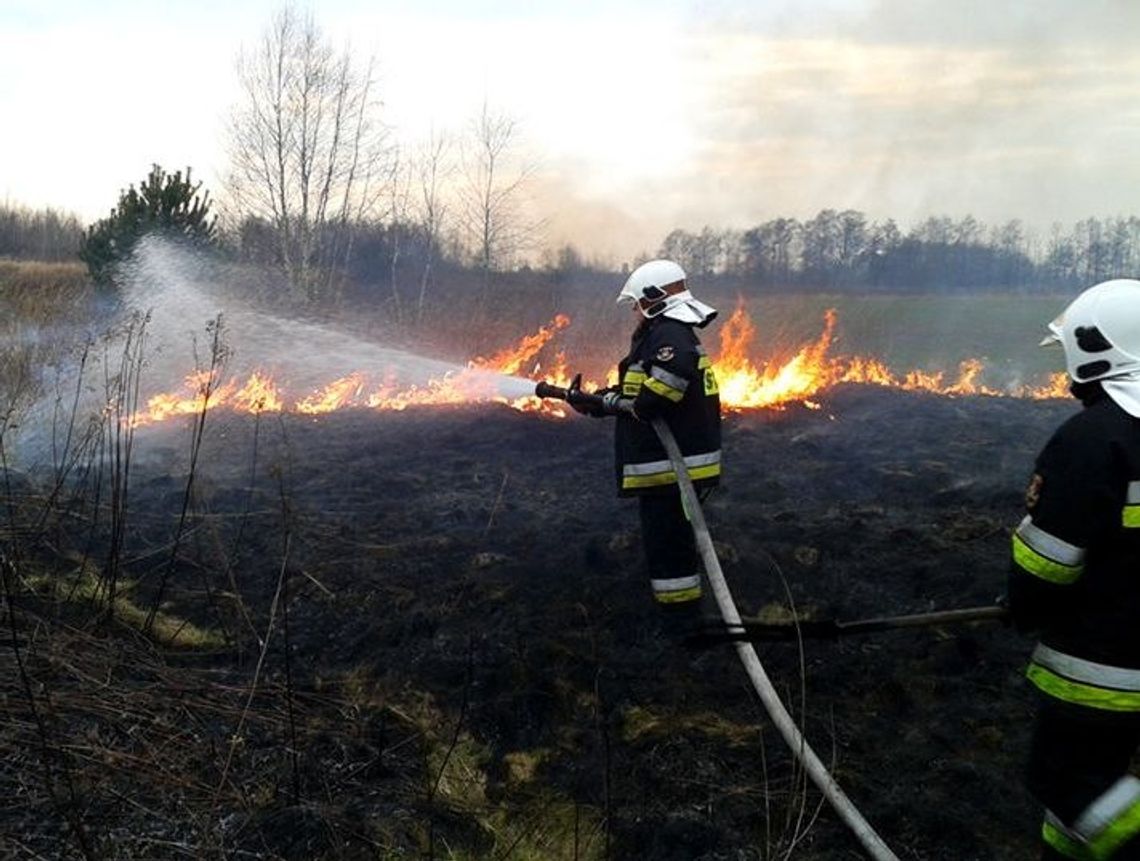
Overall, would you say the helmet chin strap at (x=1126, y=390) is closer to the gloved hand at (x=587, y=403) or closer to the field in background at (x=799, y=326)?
the gloved hand at (x=587, y=403)

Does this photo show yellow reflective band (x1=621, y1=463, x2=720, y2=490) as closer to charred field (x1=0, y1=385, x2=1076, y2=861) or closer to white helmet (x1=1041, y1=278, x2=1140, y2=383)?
charred field (x1=0, y1=385, x2=1076, y2=861)

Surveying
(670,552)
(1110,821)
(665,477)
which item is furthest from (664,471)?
(1110,821)

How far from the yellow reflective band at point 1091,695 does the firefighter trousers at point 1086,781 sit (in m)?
0.02

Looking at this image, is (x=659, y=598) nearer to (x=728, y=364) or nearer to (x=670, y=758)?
(x=670, y=758)

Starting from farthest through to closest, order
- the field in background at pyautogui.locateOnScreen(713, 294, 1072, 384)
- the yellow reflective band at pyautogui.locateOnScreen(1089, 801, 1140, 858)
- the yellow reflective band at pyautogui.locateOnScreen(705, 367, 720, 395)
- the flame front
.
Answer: the field in background at pyautogui.locateOnScreen(713, 294, 1072, 384) → the flame front → the yellow reflective band at pyautogui.locateOnScreen(705, 367, 720, 395) → the yellow reflective band at pyautogui.locateOnScreen(1089, 801, 1140, 858)

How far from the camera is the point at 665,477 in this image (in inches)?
221

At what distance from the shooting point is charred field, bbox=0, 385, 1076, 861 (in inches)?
142

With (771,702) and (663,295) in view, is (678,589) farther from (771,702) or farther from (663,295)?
(663,295)

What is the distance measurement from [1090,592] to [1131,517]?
0.29 m

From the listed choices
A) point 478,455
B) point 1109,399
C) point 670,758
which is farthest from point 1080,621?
point 478,455

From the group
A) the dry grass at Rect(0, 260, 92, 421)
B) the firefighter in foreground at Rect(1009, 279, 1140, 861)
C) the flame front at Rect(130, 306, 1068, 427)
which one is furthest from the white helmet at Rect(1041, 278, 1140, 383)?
the dry grass at Rect(0, 260, 92, 421)

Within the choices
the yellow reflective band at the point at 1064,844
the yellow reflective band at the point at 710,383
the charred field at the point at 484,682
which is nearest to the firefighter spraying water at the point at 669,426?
the yellow reflective band at the point at 710,383

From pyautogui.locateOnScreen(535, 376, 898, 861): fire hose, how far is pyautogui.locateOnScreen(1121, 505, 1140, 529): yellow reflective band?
1224mm

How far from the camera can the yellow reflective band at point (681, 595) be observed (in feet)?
18.1
